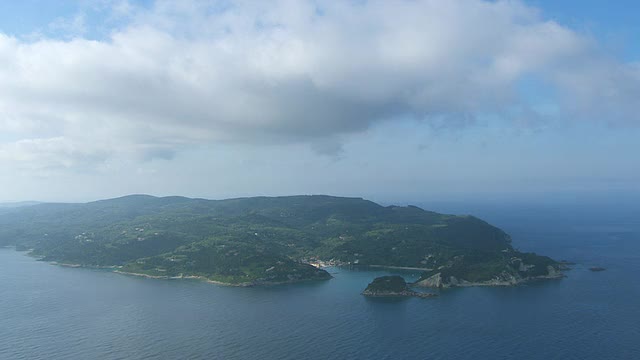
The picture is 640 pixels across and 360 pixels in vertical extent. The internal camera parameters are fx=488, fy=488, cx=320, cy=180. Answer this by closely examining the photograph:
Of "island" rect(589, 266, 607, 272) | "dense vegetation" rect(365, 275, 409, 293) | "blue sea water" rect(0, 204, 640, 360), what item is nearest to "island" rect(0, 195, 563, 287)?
"blue sea water" rect(0, 204, 640, 360)

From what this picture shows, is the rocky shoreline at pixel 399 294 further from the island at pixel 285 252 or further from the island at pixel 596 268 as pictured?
the island at pixel 596 268

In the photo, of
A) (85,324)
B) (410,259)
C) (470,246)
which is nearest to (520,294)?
(410,259)

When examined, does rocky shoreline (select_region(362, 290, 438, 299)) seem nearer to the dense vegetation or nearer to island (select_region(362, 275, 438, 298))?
island (select_region(362, 275, 438, 298))

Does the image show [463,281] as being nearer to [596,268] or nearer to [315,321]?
[596,268]

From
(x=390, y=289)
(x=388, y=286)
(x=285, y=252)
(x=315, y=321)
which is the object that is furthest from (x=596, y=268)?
(x=285, y=252)

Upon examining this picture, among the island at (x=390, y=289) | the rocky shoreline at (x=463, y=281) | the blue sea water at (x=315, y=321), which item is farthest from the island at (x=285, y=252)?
the island at (x=390, y=289)
